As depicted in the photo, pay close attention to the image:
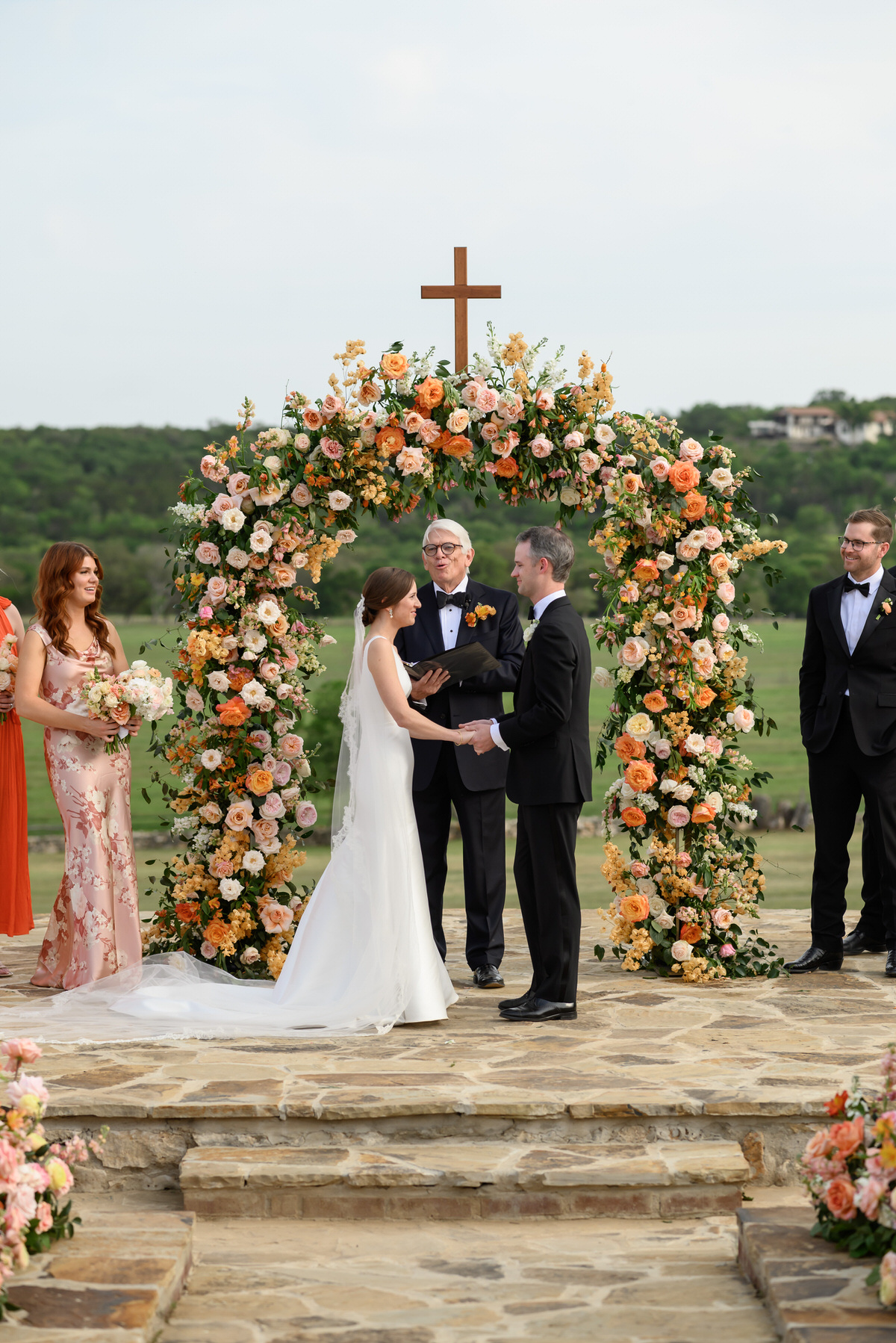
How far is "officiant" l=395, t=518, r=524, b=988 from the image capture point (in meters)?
6.56

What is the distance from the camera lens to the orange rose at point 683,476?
668cm

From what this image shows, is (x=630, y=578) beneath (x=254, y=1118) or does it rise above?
above

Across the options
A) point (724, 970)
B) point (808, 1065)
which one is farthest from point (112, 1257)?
point (724, 970)

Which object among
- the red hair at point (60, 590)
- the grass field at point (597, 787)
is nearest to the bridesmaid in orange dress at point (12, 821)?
the red hair at point (60, 590)

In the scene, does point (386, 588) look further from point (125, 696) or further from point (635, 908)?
point (635, 908)

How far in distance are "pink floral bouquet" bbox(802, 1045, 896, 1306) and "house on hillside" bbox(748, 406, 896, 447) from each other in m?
27.6

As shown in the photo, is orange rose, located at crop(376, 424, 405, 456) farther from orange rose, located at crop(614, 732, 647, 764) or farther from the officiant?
orange rose, located at crop(614, 732, 647, 764)

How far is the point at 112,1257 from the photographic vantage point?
366 centimetres

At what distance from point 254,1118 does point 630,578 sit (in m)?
3.38

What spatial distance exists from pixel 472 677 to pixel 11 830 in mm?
2532

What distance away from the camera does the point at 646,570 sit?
6711mm

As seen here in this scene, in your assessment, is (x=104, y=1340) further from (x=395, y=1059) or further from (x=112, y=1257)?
(x=395, y=1059)

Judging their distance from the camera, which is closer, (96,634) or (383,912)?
(383,912)

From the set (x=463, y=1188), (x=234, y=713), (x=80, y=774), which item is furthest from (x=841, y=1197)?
(x=80, y=774)
